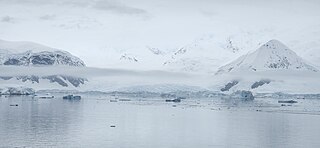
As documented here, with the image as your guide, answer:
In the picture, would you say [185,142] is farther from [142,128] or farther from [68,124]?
[68,124]

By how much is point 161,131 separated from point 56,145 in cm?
1574

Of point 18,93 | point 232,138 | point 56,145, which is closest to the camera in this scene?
point 56,145

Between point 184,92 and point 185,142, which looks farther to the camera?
A: point 184,92

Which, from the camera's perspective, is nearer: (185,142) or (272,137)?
(185,142)

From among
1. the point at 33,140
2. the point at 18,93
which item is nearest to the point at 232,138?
the point at 33,140

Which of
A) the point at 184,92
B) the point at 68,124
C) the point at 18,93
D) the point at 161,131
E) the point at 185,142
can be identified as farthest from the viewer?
the point at 184,92

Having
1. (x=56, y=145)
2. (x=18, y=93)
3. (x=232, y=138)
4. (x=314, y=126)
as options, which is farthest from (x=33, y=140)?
(x=18, y=93)

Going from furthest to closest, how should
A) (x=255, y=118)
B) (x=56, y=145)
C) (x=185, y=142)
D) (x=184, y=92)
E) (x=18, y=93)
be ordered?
(x=184, y=92) < (x=18, y=93) < (x=255, y=118) < (x=185, y=142) < (x=56, y=145)

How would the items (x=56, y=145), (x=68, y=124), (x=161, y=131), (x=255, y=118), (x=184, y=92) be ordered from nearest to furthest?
(x=56, y=145)
(x=161, y=131)
(x=68, y=124)
(x=255, y=118)
(x=184, y=92)

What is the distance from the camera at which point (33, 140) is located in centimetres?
5041

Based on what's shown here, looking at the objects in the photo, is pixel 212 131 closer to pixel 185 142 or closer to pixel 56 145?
pixel 185 142

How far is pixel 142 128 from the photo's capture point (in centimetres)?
6366

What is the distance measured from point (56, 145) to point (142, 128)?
1722 cm

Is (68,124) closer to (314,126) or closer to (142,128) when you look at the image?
(142,128)
